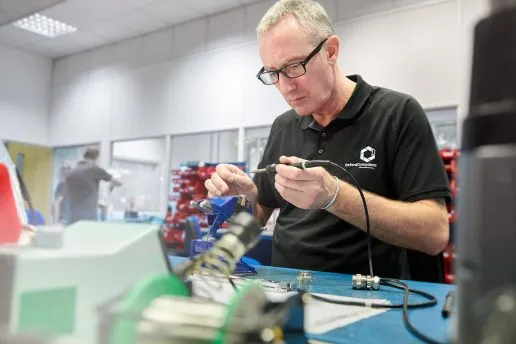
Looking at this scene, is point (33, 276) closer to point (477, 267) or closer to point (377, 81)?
point (477, 267)

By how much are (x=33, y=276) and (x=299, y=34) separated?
3.48ft

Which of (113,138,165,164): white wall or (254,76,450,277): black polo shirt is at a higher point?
(113,138,165,164): white wall

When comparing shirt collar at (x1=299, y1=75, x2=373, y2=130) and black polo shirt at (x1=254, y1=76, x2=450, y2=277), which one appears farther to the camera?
shirt collar at (x1=299, y1=75, x2=373, y2=130)

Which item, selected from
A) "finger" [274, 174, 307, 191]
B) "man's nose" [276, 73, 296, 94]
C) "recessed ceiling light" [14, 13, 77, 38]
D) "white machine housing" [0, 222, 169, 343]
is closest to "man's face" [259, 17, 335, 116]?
"man's nose" [276, 73, 296, 94]

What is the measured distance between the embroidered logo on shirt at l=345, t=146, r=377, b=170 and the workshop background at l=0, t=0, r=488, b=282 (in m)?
2.01

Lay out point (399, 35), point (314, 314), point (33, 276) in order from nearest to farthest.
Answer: point (33, 276), point (314, 314), point (399, 35)

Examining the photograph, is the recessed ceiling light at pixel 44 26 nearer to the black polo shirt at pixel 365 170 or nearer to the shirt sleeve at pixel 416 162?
the black polo shirt at pixel 365 170

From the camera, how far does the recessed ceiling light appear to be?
5273 mm

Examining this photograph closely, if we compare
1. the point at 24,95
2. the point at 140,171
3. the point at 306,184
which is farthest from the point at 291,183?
the point at 24,95

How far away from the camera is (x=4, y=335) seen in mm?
304

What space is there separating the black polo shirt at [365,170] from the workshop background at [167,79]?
1965 mm

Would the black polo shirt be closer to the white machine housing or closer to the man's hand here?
the man's hand

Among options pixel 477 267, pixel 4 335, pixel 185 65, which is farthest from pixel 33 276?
pixel 185 65

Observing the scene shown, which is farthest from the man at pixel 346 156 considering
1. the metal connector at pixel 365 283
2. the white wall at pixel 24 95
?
the white wall at pixel 24 95
